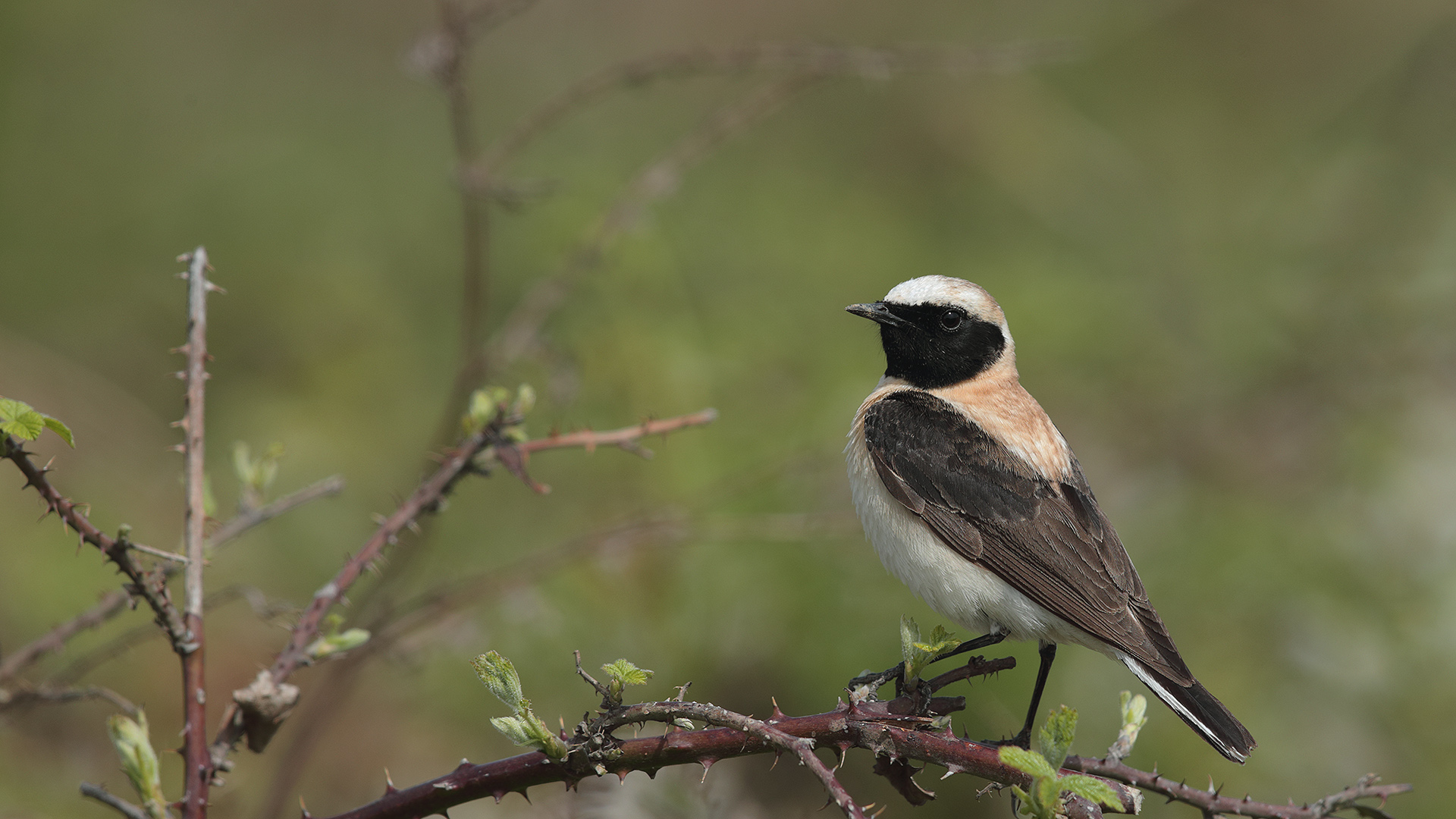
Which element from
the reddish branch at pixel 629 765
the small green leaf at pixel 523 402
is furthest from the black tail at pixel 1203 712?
the small green leaf at pixel 523 402

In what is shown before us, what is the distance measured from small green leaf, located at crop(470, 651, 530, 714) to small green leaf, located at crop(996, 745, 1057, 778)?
3.07 feet

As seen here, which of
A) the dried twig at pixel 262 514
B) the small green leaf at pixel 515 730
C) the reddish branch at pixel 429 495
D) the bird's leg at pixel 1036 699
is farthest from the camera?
the bird's leg at pixel 1036 699

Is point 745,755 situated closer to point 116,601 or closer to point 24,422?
point 24,422

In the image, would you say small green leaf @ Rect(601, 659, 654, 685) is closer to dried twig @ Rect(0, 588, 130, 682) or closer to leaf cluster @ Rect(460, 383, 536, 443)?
leaf cluster @ Rect(460, 383, 536, 443)

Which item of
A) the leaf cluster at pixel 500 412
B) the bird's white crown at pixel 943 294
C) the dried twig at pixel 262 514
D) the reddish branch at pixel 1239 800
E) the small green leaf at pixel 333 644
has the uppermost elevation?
the bird's white crown at pixel 943 294

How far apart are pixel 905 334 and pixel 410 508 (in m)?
2.67

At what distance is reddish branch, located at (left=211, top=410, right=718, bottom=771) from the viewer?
9.31ft

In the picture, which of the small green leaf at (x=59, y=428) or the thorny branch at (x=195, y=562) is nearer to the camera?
the small green leaf at (x=59, y=428)

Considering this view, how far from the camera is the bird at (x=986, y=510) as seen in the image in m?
4.05

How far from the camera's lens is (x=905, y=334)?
204 inches

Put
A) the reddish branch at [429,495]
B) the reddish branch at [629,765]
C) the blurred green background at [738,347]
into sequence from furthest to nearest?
the blurred green background at [738,347]
the reddish branch at [429,495]
the reddish branch at [629,765]

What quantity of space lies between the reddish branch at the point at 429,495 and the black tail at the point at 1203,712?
1841mm

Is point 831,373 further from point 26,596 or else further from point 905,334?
point 26,596

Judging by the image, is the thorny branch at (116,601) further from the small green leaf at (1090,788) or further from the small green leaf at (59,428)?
the small green leaf at (1090,788)
